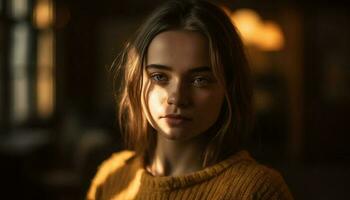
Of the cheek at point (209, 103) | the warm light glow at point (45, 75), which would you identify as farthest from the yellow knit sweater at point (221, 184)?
the warm light glow at point (45, 75)

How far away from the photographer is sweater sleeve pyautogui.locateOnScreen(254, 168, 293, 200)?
3.13 ft

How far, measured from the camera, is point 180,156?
3.38ft

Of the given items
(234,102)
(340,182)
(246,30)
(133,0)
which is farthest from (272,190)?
(133,0)

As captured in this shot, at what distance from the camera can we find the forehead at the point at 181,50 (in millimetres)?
931

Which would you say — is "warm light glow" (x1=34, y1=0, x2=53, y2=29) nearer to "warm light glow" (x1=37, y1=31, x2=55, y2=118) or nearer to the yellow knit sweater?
"warm light glow" (x1=37, y1=31, x2=55, y2=118)

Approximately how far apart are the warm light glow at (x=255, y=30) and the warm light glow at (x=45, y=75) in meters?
1.91

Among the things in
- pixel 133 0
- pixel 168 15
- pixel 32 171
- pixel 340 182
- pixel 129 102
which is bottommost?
pixel 32 171

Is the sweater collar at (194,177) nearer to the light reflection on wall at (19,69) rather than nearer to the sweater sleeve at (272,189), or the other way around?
the sweater sleeve at (272,189)

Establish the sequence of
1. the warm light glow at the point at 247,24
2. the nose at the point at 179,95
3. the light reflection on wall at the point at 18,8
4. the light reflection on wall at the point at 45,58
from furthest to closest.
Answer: the warm light glow at the point at 247,24
the light reflection on wall at the point at 45,58
the light reflection on wall at the point at 18,8
the nose at the point at 179,95

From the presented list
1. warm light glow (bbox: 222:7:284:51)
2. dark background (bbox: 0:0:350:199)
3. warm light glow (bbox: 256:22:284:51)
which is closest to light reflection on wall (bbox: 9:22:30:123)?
dark background (bbox: 0:0:350:199)

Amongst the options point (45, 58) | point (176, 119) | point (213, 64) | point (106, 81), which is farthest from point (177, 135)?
point (106, 81)

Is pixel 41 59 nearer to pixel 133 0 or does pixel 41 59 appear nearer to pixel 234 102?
pixel 133 0

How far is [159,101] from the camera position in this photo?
3.14 ft

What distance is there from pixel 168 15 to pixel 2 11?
4.22 meters
